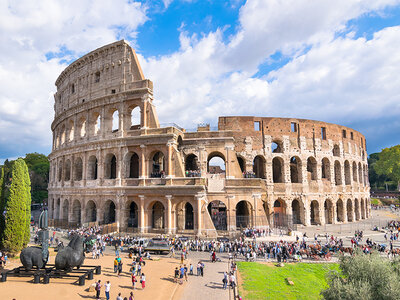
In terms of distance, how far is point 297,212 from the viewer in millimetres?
33906

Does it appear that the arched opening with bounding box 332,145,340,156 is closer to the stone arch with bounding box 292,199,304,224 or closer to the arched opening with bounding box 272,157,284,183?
the arched opening with bounding box 272,157,284,183

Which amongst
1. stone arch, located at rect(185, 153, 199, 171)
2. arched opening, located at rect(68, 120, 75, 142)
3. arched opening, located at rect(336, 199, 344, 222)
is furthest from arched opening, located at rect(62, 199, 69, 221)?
arched opening, located at rect(336, 199, 344, 222)

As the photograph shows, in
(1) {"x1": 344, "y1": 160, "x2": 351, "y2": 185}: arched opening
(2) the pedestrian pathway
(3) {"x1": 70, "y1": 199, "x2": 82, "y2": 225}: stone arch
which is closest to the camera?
(2) the pedestrian pathway

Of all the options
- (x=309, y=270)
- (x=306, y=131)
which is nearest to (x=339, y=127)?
(x=306, y=131)

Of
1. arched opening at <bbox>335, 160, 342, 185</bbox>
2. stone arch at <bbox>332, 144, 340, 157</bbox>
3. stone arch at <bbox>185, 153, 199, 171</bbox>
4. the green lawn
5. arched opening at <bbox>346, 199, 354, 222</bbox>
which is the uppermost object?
stone arch at <bbox>332, 144, 340, 157</bbox>

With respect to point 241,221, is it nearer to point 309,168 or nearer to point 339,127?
point 309,168

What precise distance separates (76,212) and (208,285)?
24.1 m

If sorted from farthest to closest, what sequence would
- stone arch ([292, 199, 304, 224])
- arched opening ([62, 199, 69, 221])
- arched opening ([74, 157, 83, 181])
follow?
arched opening ([62, 199, 69, 221]), arched opening ([74, 157, 83, 181]), stone arch ([292, 199, 304, 224])

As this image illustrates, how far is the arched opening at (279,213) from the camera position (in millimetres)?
29230

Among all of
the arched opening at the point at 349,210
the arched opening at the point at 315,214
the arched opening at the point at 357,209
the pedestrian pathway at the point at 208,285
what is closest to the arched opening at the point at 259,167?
the arched opening at the point at 315,214

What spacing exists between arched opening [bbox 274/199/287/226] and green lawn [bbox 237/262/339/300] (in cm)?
1105

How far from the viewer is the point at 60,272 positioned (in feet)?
46.6

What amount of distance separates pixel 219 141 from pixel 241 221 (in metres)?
9.05

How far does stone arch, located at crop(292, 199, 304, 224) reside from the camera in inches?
1265
